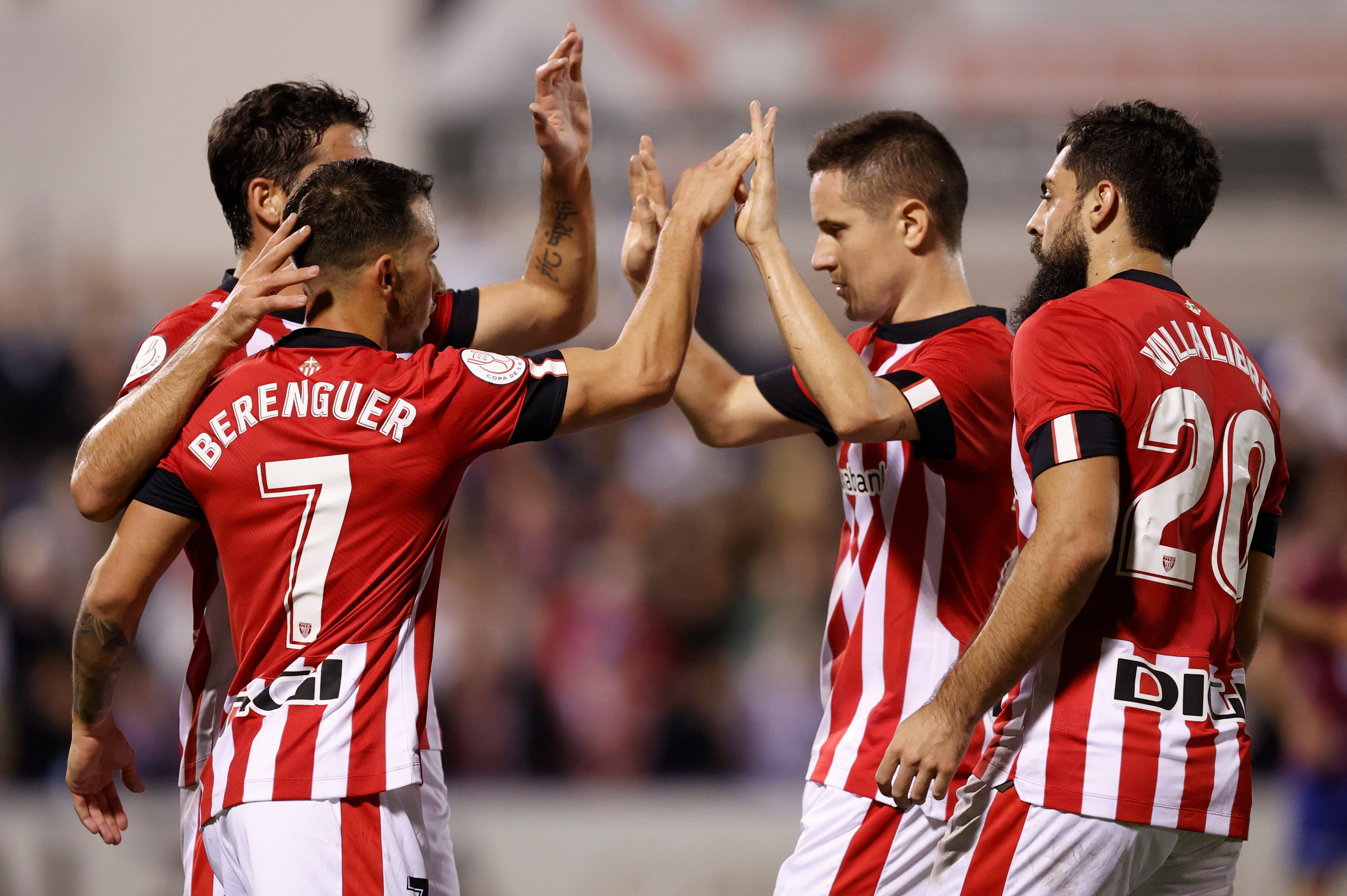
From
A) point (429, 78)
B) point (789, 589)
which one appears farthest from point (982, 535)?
point (429, 78)

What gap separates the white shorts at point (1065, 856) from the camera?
263cm

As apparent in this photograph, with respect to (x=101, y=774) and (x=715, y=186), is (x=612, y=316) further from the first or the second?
(x=101, y=774)

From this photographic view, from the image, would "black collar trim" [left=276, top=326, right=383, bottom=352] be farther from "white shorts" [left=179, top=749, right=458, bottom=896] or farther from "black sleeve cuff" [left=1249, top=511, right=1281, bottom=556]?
"black sleeve cuff" [left=1249, top=511, right=1281, bottom=556]

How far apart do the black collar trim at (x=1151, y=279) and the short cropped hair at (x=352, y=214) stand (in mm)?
1612

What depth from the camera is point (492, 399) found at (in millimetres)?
2785

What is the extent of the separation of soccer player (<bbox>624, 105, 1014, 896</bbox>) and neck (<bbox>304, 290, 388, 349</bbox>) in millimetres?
923

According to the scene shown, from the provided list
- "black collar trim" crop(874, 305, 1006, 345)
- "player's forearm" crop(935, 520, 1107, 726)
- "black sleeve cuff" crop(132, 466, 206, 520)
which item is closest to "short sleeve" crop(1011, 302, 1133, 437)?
"player's forearm" crop(935, 520, 1107, 726)

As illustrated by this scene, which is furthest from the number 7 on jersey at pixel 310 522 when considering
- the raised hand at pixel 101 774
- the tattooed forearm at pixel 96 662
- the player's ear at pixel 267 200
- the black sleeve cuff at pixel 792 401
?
the black sleeve cuff at pixel 792 401

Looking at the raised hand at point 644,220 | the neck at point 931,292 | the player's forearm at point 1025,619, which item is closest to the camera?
the player's forearm at point 1025,619

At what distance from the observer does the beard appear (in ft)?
9.75

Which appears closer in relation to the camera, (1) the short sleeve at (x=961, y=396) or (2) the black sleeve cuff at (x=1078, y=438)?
(2) the black sleeve cuff at (x=1078, y=438)

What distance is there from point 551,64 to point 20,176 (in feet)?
32.0

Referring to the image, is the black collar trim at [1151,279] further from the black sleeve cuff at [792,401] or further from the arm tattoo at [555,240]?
the arm tattoo at [555,240]

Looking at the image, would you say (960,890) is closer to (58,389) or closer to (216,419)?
(216,419)
